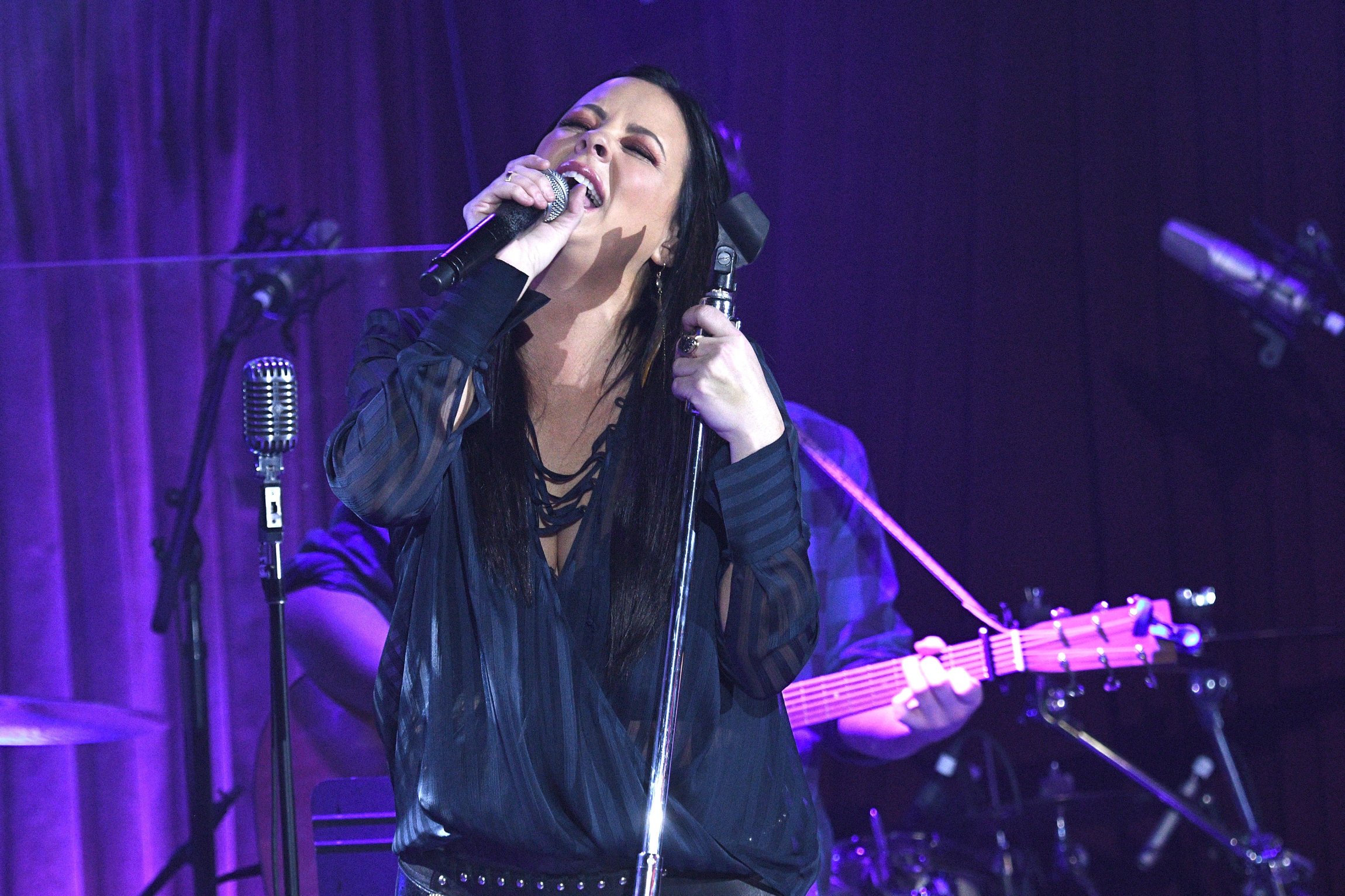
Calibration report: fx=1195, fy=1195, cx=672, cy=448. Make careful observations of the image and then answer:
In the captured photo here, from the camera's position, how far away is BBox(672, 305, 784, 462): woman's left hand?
3.58 feet

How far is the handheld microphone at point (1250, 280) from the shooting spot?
2994 millimetres

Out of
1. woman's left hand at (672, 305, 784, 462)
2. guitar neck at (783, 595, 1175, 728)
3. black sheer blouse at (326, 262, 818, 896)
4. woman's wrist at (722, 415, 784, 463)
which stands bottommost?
guitar neck at (783, 595, 1175, 728)

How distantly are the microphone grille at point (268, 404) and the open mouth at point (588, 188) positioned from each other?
445 mm

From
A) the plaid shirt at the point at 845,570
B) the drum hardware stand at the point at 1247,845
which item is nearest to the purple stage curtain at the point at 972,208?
the drum hardware stand at the point at 1247,845

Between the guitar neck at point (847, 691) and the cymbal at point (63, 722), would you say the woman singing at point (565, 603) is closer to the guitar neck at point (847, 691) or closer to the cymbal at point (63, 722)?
the cymbal at point (63, 722)

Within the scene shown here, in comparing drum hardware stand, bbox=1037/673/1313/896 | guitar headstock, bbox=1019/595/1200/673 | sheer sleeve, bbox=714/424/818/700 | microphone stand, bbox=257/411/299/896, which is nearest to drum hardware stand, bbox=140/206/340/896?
microphone stand, bbox=257/411/299/896

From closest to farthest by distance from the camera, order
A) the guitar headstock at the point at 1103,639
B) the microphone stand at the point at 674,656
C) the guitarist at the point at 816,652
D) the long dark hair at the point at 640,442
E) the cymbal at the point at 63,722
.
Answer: the microphone stand at the point at 674,656
the long dark hair at the point at 640,442
the cymbal at the point at 63,722
the guitarist at the point at 816,652
the guitar headstock at the point at 1103,639

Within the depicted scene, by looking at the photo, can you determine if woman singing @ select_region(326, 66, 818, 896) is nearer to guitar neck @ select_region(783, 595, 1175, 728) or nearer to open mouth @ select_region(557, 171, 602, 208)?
open mouth @ select_region(557, 171, 602, 208)

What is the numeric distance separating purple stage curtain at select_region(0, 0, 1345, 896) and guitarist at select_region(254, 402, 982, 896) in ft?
2.64

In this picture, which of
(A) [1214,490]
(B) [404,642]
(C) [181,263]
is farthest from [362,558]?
(A) [1214,490]

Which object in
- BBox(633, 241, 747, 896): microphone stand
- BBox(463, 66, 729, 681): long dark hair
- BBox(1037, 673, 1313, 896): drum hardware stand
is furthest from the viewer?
BBox(1037, 673, 1313, 896): drum hardware stand

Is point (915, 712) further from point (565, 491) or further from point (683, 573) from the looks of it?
point (683, 573)

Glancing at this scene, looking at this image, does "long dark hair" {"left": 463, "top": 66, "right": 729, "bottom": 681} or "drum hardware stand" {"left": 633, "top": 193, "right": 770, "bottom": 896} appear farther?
"long dark hair" {"left": 463, "top": 66, "right": 729, "bottom": 681}

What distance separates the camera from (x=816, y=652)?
98.3 inches
